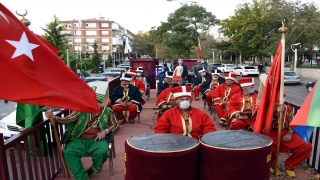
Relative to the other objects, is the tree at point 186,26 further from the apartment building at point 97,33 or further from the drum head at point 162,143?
the apartment building at point 97,33

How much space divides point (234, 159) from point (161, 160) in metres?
0.74

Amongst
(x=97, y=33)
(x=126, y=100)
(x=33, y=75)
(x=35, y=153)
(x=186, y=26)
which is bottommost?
(x=35, y=153)

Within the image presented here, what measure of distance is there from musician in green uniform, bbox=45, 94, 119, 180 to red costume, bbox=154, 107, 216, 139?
822 millimetres

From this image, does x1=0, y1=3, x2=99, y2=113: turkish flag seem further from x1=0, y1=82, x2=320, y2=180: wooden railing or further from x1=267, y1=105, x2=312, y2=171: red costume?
x1=267, y1=105, x2=312, y2=171: red costume

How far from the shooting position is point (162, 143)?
3.19 metres

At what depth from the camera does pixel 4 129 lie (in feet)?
22.6

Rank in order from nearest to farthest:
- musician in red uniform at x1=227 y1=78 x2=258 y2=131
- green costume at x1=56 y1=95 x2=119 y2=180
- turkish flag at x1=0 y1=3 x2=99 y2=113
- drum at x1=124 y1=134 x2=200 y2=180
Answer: turkish flag at x1=0 y1=3 x2=99 y2=113 < drum at x1=124 y1=134 x2=200 y2=180 < green costume at x1=56 y1=95 x2=119 y2=180 < musician in red uniform at x1=227 y1=78 x2=258 y2=131

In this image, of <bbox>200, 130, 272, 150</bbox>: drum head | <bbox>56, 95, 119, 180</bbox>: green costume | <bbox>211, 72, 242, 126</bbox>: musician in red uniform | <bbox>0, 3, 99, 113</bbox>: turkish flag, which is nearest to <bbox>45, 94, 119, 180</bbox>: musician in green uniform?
<bbox>56, 95, 119, 180</bbox>: green costume

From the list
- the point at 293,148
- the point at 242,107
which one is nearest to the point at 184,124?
the point at 293,148

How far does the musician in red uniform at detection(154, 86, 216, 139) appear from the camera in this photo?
4285mm

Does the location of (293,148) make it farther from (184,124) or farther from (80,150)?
(80,150)

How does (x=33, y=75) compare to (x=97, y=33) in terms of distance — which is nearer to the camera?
(x=33, y=75)

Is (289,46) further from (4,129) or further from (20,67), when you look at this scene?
(20,67)

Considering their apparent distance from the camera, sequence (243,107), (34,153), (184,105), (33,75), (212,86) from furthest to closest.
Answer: (212,86) < (243,107) < (184,105) < (34,153) < (33,75)
